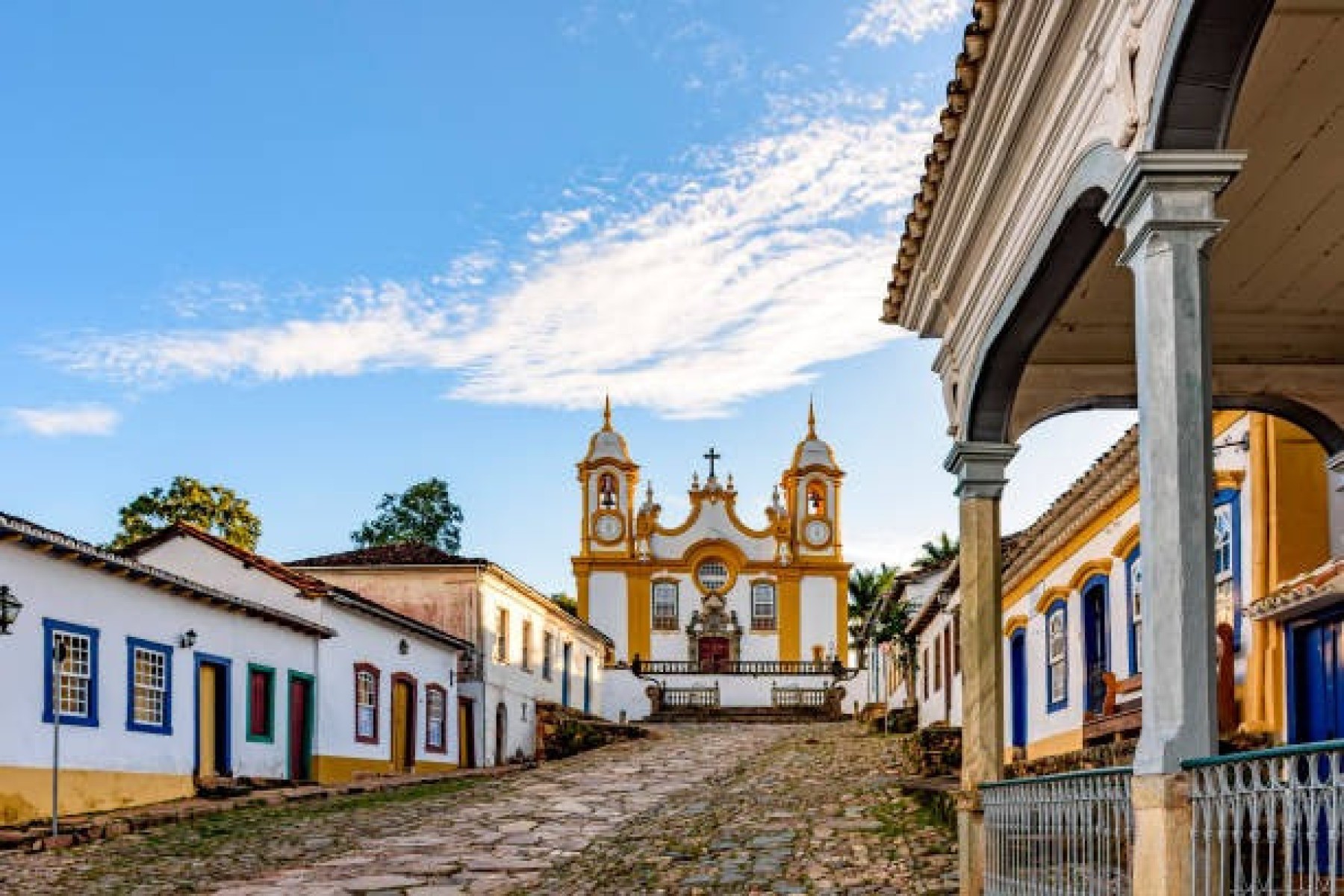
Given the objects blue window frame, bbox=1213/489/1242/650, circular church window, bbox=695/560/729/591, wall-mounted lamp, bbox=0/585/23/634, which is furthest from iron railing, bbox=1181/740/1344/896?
circular church window, bbox=695/560/729/591

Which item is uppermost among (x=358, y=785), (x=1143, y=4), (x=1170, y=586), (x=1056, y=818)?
(x=1143, y=4)

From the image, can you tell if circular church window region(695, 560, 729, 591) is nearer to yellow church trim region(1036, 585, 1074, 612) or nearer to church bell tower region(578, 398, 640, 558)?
church bell tower region(578, 398, 640, 558)

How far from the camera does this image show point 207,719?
70.2ft

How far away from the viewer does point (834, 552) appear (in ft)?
168

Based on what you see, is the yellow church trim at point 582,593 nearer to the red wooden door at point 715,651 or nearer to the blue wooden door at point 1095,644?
the red wooden door at point 715,651

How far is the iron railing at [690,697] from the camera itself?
44.8 metres

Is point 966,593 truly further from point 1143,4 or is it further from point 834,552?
point 834,552

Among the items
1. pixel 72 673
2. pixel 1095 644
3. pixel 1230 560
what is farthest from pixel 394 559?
pixel 1230 560

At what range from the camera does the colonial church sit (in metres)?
50.5

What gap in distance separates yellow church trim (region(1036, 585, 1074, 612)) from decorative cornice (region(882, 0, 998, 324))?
25.5ft

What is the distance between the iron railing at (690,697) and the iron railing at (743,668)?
0.59 meters

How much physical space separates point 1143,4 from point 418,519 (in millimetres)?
55903

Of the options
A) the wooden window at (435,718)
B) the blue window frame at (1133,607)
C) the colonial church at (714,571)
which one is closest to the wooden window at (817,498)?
the colonial church at (714,571)

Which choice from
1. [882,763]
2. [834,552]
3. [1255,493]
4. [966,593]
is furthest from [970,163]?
[834,552]
